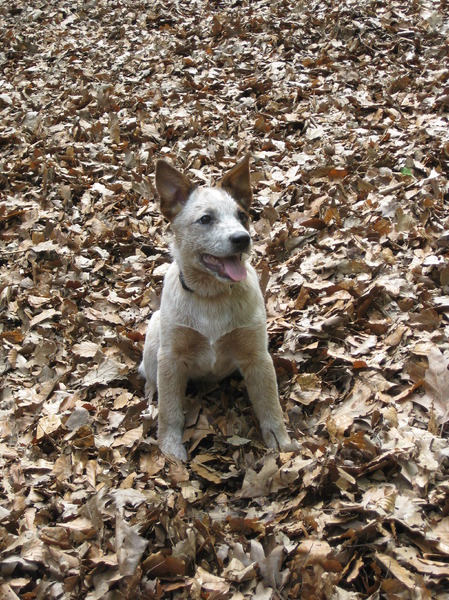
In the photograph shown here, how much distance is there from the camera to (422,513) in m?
2.80

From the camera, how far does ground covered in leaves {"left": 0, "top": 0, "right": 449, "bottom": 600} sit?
2.93 meters

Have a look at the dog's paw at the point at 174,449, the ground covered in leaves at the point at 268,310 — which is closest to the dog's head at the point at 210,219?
the ground covered in leaves at the point at 268,310

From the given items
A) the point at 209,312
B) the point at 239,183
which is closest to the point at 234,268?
the point at 209,312

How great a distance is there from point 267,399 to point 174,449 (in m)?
0.72

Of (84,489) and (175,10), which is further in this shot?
(175,10)

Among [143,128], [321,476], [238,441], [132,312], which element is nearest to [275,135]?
[143,128]

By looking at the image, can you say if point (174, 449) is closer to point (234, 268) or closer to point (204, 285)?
point (204, 285)

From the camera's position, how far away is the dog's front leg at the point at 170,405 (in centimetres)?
382

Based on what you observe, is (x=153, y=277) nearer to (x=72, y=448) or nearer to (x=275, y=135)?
(x=72, y=448)

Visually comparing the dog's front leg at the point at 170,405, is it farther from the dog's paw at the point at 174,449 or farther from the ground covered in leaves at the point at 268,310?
the ground covered in leaves at the point at 268,310

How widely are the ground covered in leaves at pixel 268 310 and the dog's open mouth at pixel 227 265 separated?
3.05 feet

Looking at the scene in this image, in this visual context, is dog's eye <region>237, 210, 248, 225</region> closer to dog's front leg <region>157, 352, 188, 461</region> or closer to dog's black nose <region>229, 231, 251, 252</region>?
dog's black nose <region>229, 231, 251, 252</region>

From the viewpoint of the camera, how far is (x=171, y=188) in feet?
12.9

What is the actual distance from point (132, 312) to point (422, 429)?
287 cm
